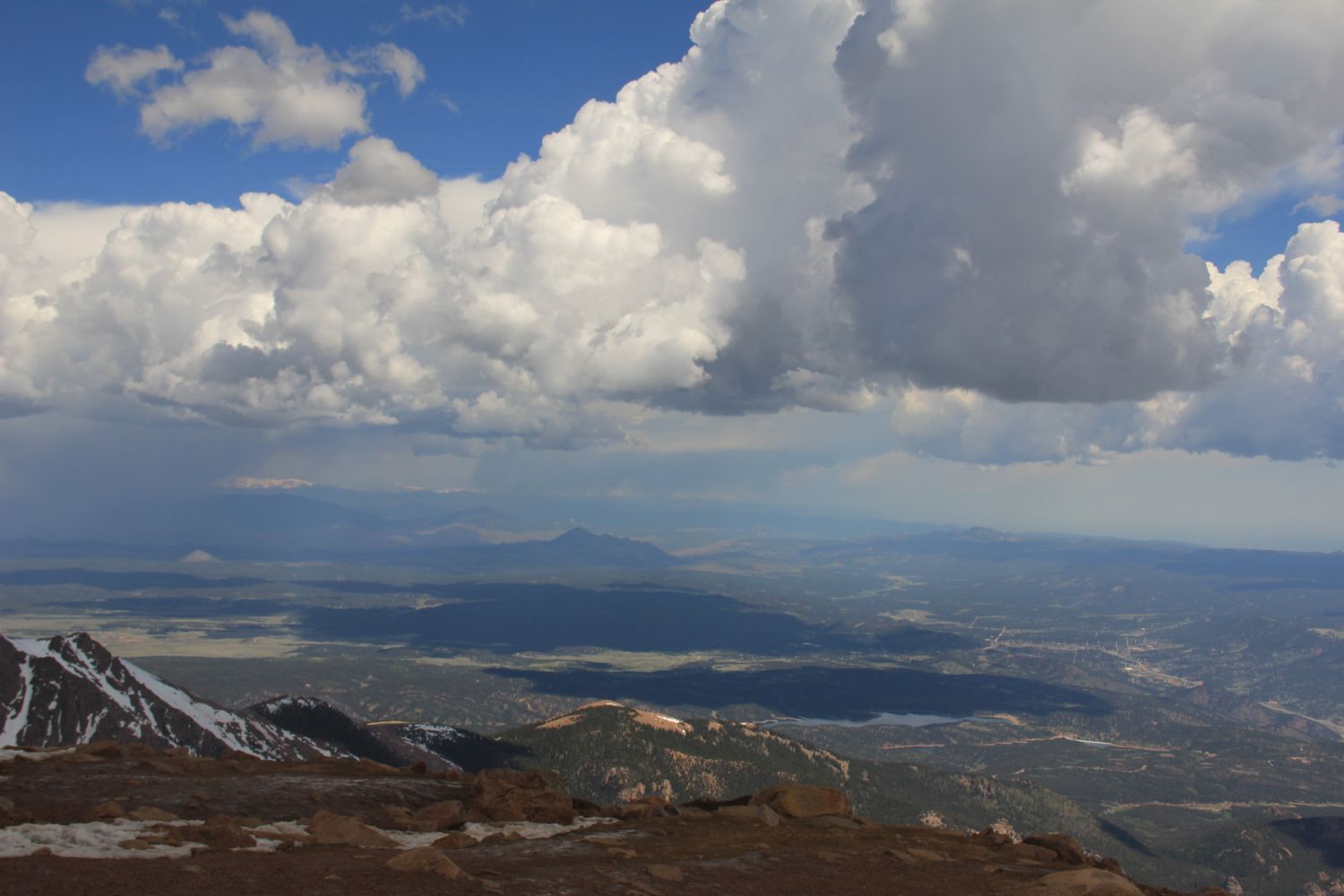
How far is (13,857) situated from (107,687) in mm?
199381

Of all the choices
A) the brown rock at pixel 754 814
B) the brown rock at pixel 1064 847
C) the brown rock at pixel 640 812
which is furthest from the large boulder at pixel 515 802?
the brown rock at pixel 1064 847

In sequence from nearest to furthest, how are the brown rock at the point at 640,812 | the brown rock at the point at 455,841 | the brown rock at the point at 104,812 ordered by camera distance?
the brown rock at the point at 104,812 → the brown rock at the point at 455,841 → the brown rock at the point at 640,812

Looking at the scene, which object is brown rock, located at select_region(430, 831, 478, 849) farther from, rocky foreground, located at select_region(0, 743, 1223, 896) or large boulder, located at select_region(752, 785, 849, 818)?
large boulder, located at select_region(752, 785, 849, 818)

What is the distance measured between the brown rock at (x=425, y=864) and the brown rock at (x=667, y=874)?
6804 millimetres

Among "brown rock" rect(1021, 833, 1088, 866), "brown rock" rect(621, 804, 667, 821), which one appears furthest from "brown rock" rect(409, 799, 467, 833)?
"brown rock" rect(1021, 833, 1088, 866)

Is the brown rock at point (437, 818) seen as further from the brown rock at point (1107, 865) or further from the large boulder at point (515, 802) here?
the brown rock at point (1107, 865)

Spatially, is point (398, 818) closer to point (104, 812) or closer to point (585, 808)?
point (585, 808)

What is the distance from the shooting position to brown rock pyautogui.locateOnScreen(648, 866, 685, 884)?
30259 mm

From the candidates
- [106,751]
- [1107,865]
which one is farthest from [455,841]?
[106,751]

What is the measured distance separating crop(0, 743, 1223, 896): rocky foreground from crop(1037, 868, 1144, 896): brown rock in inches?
2.8

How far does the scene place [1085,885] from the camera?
30.3 metres

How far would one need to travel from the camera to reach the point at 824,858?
34.8 metres

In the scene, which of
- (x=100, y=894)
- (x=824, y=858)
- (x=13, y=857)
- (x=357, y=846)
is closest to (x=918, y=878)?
(x=824, y=858)

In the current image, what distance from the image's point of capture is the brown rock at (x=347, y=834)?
112 feet
